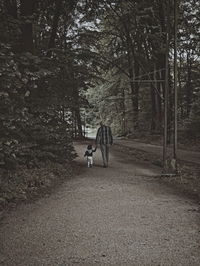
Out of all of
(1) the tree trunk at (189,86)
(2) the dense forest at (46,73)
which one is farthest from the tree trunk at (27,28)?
(1) the tree trunk at (189,86)

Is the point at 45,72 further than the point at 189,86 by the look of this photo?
No

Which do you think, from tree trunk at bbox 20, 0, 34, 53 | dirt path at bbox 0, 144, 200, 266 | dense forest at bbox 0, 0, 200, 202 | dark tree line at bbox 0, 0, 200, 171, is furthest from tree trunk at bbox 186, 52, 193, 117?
dirt path at bbox 0, 144, 200, 266

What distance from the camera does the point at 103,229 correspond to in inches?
214

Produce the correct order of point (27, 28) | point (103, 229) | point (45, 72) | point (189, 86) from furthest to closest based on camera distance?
point (189, 86) < point (27, 28) < point (45, 72) < point (103, 229)

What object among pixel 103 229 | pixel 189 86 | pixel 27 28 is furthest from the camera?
pixel 189 86

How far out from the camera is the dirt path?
14.0 ft

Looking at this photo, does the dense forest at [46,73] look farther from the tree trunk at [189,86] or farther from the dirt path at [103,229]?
the tree trunk at [189,86]

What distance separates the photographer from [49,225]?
563 centimetres

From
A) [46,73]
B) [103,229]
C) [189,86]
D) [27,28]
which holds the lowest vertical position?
[103,229]

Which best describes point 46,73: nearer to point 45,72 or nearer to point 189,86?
point 45,72

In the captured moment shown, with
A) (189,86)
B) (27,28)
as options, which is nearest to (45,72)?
(27,28)

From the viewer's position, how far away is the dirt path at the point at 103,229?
426 cm

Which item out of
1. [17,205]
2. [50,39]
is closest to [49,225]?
[17,205]

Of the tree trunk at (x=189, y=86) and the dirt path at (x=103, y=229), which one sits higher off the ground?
the tree trunk at (x=189, y=86)
